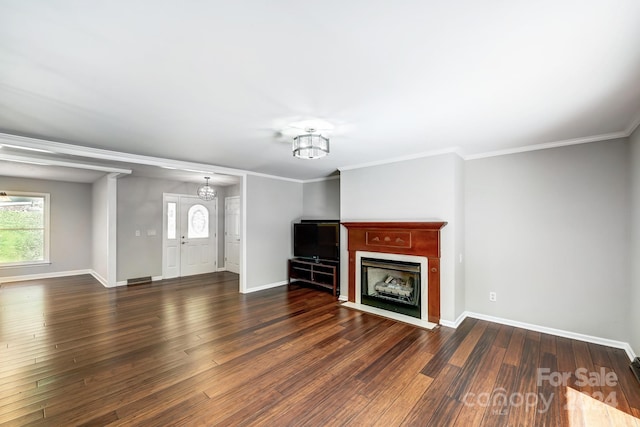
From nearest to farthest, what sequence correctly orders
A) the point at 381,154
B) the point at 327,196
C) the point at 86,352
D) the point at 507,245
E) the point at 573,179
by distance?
1. the point at 86,352
2. the point at 573,179
3. the point at 507,245
4. the point at 381,154
5. the point at 327,196

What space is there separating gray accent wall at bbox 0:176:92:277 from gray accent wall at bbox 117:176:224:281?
2051 millimetres

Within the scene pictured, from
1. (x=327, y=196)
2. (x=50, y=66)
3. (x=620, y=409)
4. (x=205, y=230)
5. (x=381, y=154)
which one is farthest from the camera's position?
(x=205, y=230)

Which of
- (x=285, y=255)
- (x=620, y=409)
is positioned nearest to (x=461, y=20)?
(x=620, y=409)

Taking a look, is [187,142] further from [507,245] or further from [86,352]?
[507,245]

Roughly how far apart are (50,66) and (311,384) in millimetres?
2982

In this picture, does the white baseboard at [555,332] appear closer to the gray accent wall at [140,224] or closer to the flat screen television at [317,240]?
the flat screen television at [317,240]

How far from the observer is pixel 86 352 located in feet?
9.39

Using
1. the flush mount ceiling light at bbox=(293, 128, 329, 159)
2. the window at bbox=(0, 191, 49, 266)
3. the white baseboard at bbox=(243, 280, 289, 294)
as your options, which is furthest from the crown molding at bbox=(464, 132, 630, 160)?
the window at bbox=(0, 191, 49, 266)

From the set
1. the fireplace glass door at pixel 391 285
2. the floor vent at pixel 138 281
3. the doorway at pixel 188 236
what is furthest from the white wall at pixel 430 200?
the floor vent at pixel 138 281

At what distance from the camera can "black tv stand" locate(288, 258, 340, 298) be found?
5058 millimetres

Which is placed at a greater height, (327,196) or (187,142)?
(187,142)

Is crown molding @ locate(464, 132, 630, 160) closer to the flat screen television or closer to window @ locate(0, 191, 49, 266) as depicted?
the flat screen television

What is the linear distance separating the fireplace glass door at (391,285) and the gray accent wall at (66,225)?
7273mm

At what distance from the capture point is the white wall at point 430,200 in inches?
142
